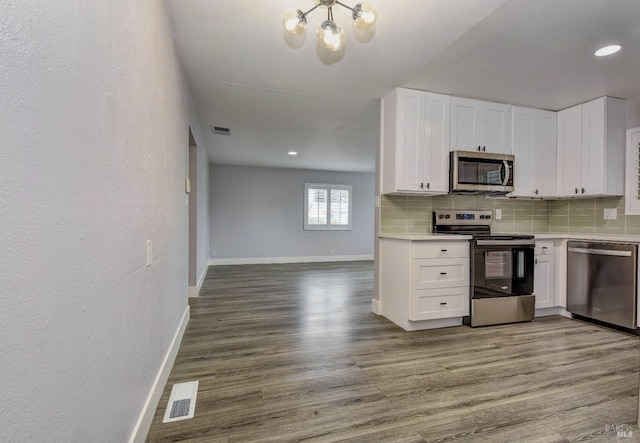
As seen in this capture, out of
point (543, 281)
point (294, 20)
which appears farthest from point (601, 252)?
point (294, 20)

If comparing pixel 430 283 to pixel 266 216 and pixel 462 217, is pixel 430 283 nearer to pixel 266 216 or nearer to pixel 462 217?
pixel 462 217

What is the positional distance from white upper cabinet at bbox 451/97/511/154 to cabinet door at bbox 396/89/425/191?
40cm

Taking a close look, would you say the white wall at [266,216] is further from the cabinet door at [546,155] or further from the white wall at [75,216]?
the white wall at [75,216]

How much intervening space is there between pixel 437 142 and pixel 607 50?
1391 mm

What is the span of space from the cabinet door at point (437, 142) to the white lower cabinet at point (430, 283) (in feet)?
2.28

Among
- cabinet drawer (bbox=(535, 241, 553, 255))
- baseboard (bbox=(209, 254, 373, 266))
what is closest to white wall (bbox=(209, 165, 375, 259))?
baseboard (bbox=(209, 254, 373, 266))

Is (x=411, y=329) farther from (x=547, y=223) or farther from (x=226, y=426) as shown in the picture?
(x=547, y=223)

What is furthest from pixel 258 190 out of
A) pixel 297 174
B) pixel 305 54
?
pixel 305 54

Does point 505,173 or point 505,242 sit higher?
point 505,173

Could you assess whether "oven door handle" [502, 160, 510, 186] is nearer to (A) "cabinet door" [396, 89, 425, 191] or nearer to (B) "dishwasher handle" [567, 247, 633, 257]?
(A) "cabinet door" [396, 89, 425, 191]

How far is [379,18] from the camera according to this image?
1927mm

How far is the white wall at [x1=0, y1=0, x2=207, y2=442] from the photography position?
0.57 m

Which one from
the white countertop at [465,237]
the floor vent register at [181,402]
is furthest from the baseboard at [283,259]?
the floor vent register at [181,402]

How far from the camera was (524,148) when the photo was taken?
135 inches
